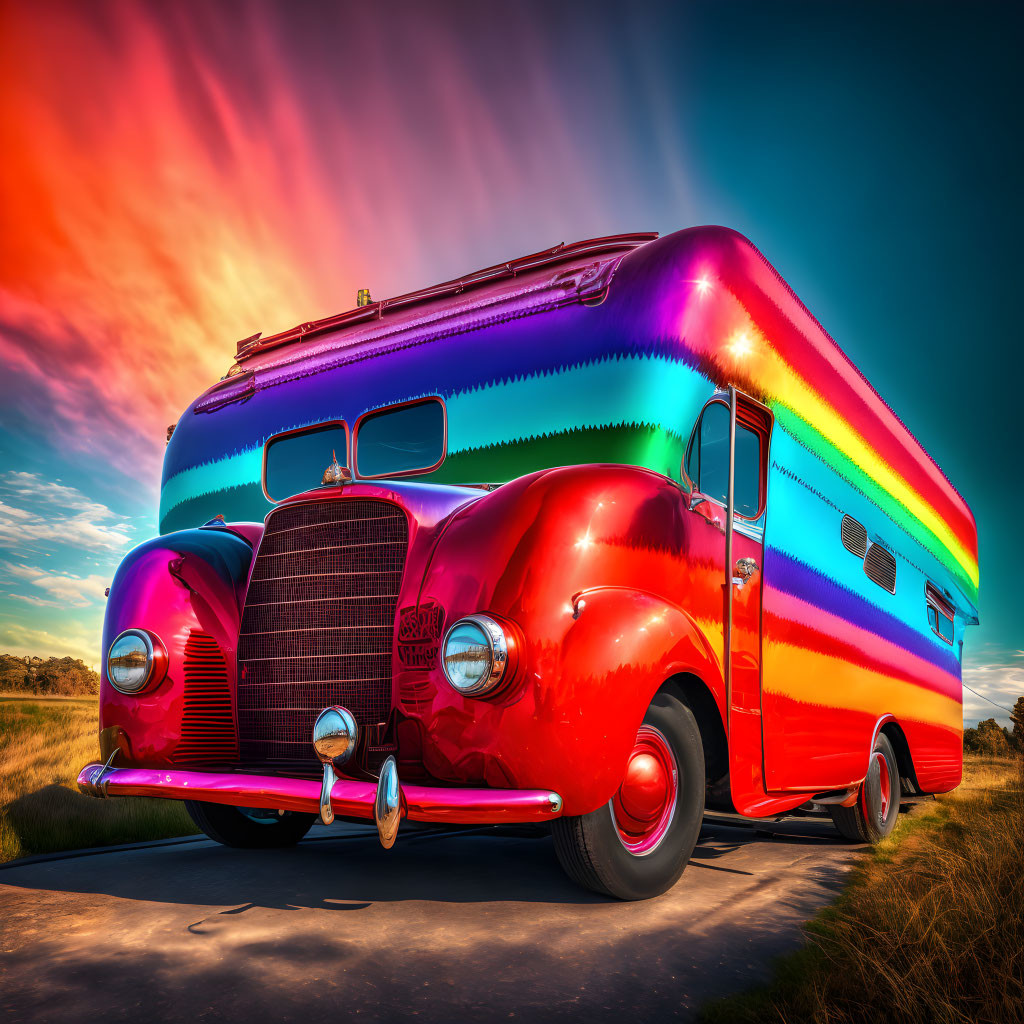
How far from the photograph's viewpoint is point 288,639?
3.39 metres

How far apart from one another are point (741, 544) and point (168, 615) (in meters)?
2.58

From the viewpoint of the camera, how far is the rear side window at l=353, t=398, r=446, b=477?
4070mm

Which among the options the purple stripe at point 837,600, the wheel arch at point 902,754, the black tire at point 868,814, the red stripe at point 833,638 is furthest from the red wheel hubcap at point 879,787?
the purple stripe at point 837,600

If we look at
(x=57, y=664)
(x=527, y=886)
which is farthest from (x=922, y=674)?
(x=57, y=664)

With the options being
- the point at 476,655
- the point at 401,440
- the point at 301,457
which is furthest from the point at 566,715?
the point at 301,457

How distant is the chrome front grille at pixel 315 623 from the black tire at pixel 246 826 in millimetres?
894

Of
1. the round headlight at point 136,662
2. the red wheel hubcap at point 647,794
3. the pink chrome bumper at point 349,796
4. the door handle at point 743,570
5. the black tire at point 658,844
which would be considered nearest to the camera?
the pink chrome bumper at point 349,796

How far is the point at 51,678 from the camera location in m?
20.1

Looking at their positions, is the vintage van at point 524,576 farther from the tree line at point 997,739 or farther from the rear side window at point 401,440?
the tree line at point 997,739

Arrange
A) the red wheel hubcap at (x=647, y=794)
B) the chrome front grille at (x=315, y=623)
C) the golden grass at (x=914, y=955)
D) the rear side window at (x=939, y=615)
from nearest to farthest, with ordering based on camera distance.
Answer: the golden grass at (x=914, y=955) → the red wheel hubcap at (x=647, y=794) → the chrome front grille at (x=315, y=623) → the rear side window at (x=939, y=615)

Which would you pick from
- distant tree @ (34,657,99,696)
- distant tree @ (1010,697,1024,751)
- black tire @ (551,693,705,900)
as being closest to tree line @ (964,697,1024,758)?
distant tree @ (1010,697,1024,751)

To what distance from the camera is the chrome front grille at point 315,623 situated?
3.17m

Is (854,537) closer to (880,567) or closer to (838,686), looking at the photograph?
(880,567)

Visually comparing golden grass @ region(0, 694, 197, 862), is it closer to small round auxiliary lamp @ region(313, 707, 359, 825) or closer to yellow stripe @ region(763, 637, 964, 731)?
small round auxiliary lamp @ region(313, 707, 359, 825)
